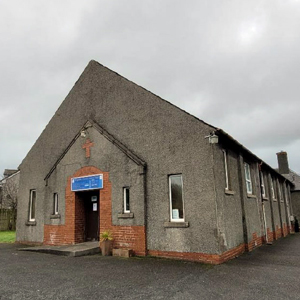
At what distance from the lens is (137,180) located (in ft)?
34.0

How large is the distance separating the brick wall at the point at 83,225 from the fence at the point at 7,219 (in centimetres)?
1411

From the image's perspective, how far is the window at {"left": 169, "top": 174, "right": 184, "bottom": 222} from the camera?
9516 mm

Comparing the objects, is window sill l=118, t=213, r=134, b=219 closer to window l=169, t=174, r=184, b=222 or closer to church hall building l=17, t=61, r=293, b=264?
church hall building l=17, t=61, r=293, b=264

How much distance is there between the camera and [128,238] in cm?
1019

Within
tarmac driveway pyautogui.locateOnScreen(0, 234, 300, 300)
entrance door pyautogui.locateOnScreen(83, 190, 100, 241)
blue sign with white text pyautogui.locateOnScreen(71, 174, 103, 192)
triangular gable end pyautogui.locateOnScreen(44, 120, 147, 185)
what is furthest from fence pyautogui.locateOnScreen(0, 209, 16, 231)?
tarmac driveway pyautogui.locateOnScreen(0, 234, 300, 300)

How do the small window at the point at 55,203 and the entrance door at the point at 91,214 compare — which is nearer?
the entrance door at the point at 91,214

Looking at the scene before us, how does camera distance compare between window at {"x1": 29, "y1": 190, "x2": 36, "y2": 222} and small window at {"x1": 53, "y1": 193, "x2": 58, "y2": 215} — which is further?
window at {"x1": 29, "y1": 190, "x2": 36, "y2": 222}

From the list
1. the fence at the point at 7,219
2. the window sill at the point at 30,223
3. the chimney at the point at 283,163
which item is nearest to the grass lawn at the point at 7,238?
the window sill at the point at 30,223

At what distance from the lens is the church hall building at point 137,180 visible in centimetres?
913

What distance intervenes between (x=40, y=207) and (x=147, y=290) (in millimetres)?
9369

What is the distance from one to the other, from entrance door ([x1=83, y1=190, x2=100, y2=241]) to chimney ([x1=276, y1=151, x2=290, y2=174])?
22563 mm

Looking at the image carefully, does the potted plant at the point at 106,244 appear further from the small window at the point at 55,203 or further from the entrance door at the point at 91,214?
the small window at the point at 55,203

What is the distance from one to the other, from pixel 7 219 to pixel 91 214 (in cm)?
1610

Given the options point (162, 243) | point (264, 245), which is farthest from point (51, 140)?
point (264, 245)
